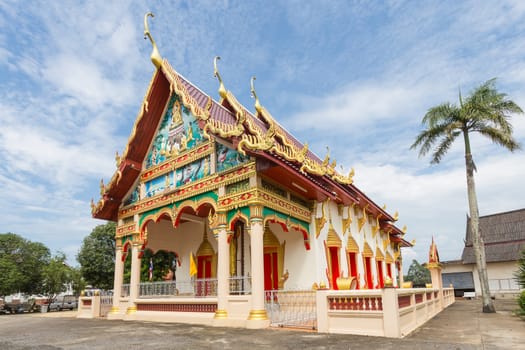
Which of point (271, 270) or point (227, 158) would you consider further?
point (271, 270)

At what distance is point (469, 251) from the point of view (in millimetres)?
30391

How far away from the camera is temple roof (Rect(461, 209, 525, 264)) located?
27.4 meters

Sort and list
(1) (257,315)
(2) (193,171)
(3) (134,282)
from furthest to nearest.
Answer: (3) (134,282) → (2) (193,171) → (1) (257,315)

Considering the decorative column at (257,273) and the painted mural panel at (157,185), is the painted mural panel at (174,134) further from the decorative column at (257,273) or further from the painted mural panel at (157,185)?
the decorative column at (257,273)

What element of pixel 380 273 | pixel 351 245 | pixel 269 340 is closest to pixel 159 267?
pixel 380 273

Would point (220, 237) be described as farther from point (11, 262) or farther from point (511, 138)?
point (11, 262)

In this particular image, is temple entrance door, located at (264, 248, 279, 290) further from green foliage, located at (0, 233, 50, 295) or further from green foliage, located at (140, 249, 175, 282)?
green foliage, located at (0, 233, 50, 295)

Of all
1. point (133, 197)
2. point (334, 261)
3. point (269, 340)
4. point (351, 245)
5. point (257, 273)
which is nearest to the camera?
point (269, 340)

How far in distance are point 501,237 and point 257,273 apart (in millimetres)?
28142

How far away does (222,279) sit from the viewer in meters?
9.84

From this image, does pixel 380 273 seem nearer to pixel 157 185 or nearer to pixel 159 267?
pixel 157 185

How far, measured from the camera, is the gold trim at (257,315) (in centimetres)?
881

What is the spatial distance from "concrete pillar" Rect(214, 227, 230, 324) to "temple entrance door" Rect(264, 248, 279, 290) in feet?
7.76

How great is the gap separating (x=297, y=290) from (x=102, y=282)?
22439 millimetres
